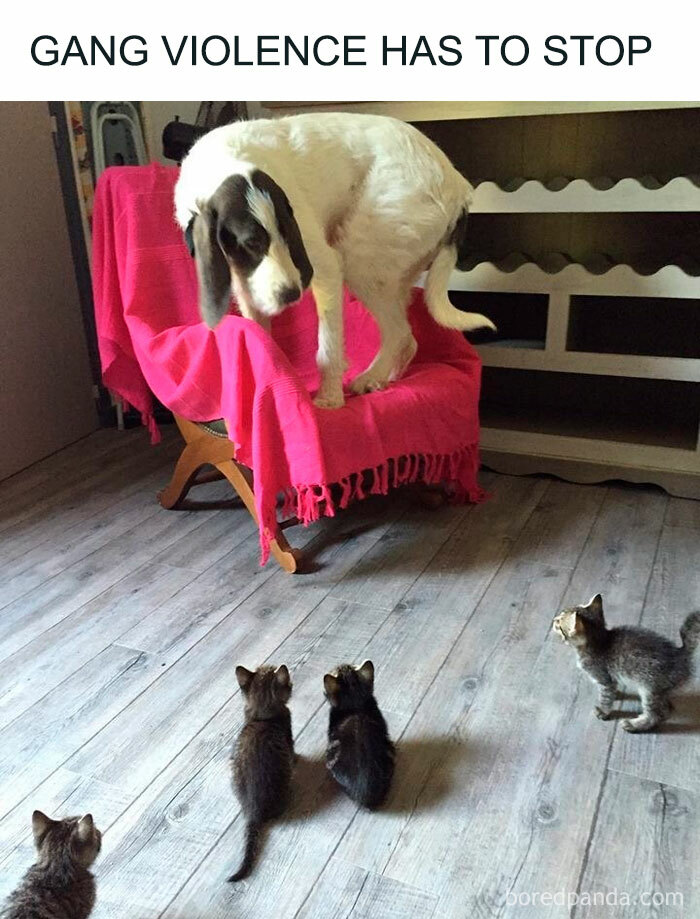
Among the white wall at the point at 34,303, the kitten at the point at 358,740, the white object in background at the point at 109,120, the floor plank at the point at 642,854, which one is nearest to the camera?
the floor plank at the point at 642,854

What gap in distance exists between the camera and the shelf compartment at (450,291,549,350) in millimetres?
2535

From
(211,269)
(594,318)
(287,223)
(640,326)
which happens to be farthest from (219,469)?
(640,326)

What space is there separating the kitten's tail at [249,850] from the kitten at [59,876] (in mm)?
196

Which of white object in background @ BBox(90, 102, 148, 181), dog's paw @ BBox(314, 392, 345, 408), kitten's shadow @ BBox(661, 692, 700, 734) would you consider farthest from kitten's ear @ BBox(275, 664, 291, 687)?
white object in background @ BBox(90, 102, 148, 181)

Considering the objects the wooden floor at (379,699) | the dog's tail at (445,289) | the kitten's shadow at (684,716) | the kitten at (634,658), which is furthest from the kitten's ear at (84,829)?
the dog's tail at (445,289)

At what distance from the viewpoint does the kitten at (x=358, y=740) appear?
111 cm

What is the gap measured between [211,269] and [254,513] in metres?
0.63

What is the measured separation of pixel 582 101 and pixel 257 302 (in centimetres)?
103

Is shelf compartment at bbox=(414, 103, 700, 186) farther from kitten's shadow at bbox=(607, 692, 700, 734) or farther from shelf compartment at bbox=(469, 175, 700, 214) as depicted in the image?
kitten's shadow at bbox=(607, 692, 700, 734)

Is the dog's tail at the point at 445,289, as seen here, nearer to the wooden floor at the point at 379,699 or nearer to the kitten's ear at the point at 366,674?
the wooden floor at the point at 379,699

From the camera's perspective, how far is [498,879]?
3.33 feet

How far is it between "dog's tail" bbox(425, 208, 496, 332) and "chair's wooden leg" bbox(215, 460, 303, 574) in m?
0.66
